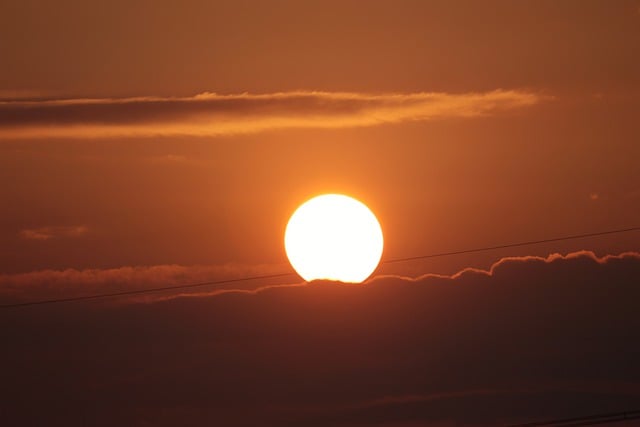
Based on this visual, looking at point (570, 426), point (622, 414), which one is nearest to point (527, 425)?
point (570, 426)

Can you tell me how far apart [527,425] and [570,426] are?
2.04m

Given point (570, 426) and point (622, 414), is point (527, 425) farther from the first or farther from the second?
point (622, 414)

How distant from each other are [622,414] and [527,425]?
478 cm

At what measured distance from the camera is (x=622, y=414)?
1962cm

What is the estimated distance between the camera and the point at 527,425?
782 inches

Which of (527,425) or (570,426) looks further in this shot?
(527,425)

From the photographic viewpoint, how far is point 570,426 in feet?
60.6

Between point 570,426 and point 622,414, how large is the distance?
3582mm
